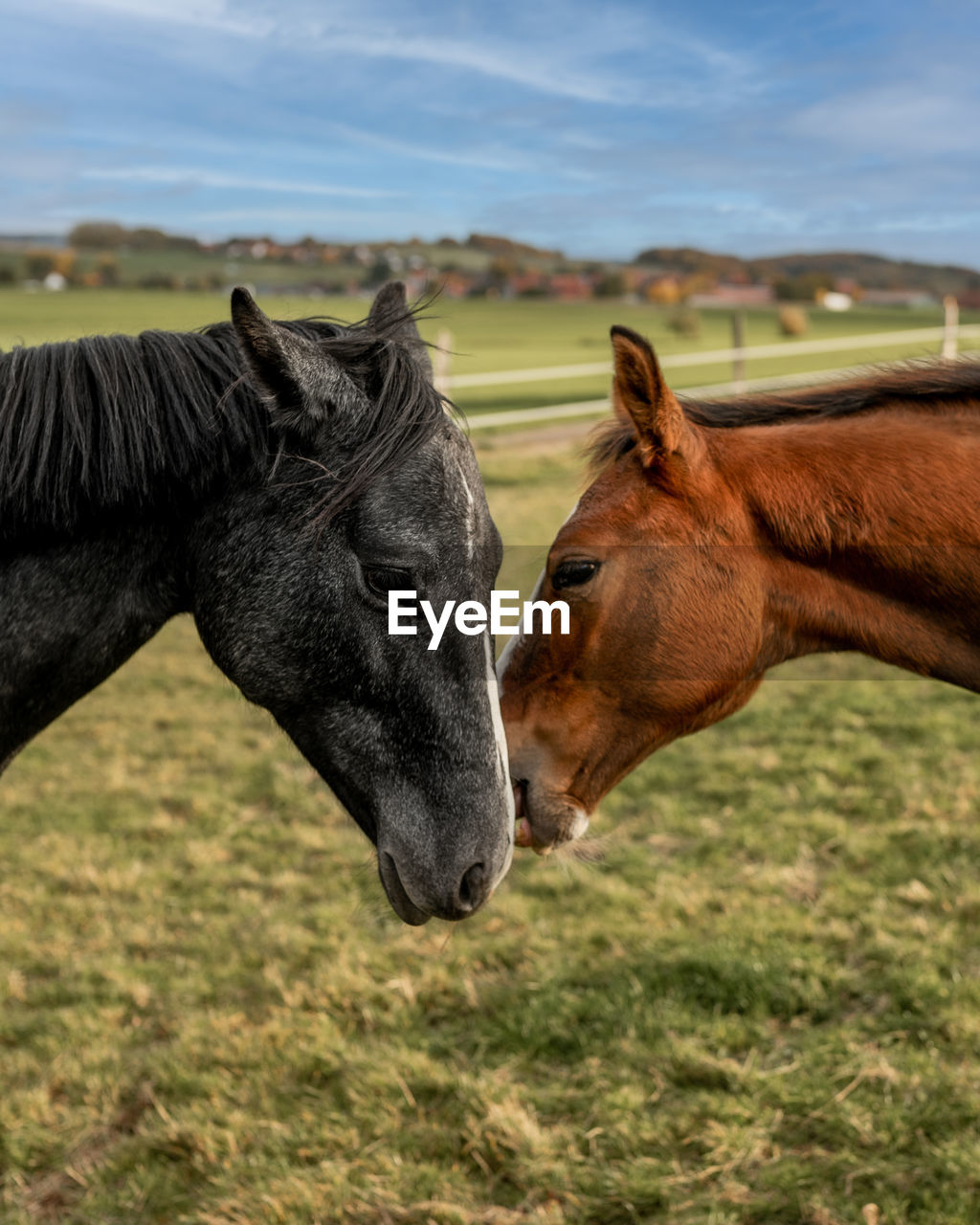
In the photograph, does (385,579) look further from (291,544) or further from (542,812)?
(542,812)

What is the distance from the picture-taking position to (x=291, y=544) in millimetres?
2330

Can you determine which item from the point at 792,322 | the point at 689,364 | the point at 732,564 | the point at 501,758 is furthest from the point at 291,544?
the point at 792,322

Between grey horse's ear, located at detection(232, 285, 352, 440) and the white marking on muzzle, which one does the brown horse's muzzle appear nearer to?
the white marking on muzzle

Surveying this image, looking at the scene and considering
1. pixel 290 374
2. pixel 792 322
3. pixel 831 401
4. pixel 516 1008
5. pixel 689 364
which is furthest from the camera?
pixel 792 322

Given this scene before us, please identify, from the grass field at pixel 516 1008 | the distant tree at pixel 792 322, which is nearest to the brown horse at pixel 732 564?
the grass field at pixel 516 1008

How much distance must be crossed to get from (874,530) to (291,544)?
145 cm

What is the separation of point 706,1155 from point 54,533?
8.36ft

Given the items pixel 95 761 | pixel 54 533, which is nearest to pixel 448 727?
pixel 54 533

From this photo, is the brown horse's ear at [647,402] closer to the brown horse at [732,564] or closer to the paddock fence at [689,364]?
the brown horse at [732,564]

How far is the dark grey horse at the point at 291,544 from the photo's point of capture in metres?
2.29

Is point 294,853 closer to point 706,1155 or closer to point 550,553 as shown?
point 706,1155

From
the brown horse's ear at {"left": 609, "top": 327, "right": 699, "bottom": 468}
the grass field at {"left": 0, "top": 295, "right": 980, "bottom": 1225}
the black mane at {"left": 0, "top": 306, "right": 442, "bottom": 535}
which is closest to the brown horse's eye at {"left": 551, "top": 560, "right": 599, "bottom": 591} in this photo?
the brown horse's ear at {"left": 609, "top": 327, "right": 699, "bottom": 468}

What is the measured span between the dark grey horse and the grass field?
914 mm

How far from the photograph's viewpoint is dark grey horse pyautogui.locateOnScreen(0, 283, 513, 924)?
2.29 metres
